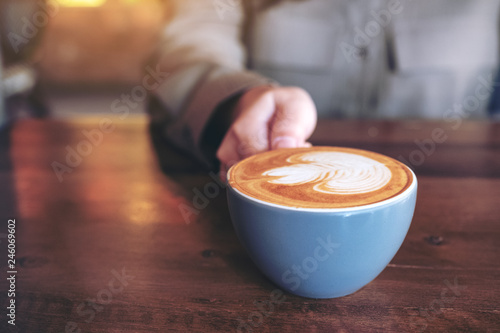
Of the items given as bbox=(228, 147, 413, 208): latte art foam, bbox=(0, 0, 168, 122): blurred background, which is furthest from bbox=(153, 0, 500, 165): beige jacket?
bbox=(0, 0, 168, 122): blurred background

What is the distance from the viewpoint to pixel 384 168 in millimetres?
458

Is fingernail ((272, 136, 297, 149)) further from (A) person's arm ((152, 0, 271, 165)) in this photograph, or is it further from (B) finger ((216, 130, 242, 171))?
(A) person's arm ((152, 0, 271, 165))

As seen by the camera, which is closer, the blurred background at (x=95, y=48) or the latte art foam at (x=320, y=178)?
the latte art foam at (x=320, y=178)

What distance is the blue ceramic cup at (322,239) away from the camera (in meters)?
Result: 0.36

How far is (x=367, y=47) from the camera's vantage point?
1477 mm

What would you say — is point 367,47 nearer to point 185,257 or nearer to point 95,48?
point 185,257

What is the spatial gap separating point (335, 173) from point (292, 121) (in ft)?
0.87

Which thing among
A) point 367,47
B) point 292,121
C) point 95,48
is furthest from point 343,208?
point 95,48

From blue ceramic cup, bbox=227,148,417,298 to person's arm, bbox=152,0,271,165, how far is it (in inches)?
17.6

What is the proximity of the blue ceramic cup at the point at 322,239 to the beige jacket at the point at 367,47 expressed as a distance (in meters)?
1.01

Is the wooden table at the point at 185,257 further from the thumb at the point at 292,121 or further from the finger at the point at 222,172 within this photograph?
the thumb at the point at 292,121

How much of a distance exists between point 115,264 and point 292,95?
0.43m

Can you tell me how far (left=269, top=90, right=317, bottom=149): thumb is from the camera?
0.65m

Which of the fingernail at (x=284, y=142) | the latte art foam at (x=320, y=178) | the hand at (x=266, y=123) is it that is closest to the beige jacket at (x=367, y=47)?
the hand at (x=266, y=123)
